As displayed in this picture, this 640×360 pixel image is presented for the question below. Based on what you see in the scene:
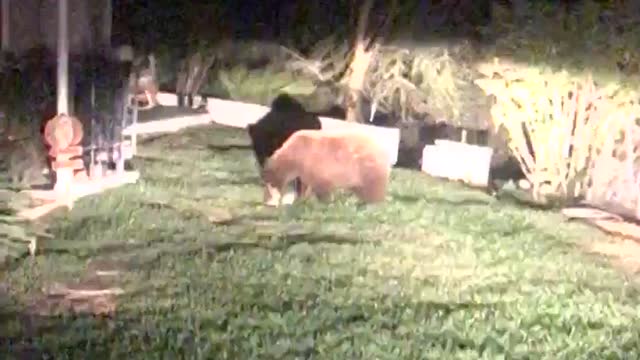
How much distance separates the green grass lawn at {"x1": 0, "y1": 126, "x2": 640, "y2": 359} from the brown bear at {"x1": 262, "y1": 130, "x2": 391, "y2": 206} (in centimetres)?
19

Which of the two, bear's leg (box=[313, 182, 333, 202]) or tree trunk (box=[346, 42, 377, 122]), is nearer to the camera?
bear's leg (box=[313, 182, 333, 202])

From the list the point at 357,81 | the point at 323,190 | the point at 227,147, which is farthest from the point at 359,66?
the point at 323,190

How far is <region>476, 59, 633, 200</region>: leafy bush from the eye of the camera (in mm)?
10789

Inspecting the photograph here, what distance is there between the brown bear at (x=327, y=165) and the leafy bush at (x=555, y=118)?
160cm

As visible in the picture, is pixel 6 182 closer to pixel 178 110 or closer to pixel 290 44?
pixel 178 110

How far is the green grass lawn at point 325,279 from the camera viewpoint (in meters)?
6.48

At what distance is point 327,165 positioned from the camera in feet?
32.8

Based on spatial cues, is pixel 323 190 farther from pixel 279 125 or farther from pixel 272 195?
pixel 279 125

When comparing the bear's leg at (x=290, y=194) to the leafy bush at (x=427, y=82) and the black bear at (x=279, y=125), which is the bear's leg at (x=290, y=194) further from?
the leafy bush at (x=427, y=82)

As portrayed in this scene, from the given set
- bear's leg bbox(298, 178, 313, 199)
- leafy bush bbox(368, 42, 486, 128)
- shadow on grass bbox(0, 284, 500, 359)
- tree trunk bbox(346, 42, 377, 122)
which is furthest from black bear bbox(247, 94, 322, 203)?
shadow on grass bbox(0, 284, 500, 359)

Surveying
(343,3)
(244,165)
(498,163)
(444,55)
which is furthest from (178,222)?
(343,3)

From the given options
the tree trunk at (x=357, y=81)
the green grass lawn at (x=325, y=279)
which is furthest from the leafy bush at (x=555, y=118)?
the tree trunk at (x=357, y=81)

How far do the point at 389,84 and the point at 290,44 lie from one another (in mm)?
2540

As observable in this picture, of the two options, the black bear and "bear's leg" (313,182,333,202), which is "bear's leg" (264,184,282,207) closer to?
"bear's leg" (313,182,333,202)
